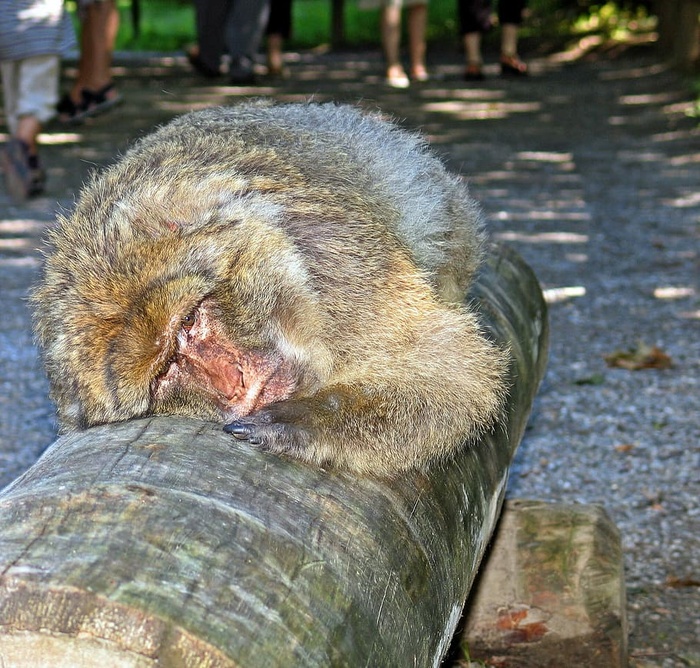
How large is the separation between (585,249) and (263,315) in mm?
5339

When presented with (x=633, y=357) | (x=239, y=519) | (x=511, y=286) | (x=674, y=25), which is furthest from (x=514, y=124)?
(x=239, y=519)

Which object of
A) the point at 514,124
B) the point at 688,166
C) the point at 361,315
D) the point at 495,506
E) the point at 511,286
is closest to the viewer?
the point at 361,315

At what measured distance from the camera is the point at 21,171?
301 inches

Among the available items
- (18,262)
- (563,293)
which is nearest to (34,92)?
(18,262)

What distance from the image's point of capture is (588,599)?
3.11m

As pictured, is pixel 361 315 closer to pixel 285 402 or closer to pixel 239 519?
pixel 285 402

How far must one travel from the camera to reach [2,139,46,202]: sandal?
7.52 meters

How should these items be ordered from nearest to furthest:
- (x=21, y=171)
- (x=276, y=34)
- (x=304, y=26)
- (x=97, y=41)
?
Answer: (x=21, y=171)
(x=97, y=41)
(x=276, y=34)
(x=304, y=26)

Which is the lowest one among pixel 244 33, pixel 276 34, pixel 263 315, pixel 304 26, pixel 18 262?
pixel 304 26

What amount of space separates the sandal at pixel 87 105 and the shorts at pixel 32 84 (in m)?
2.64

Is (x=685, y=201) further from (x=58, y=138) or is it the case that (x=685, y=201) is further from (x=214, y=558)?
(x=214, y=558)

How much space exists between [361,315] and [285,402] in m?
0.28

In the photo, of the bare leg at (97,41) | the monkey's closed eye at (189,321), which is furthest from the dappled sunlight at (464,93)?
the monkey's closed eye at (189,321)

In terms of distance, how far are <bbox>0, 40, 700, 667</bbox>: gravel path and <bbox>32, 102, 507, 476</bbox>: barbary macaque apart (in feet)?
2.03
